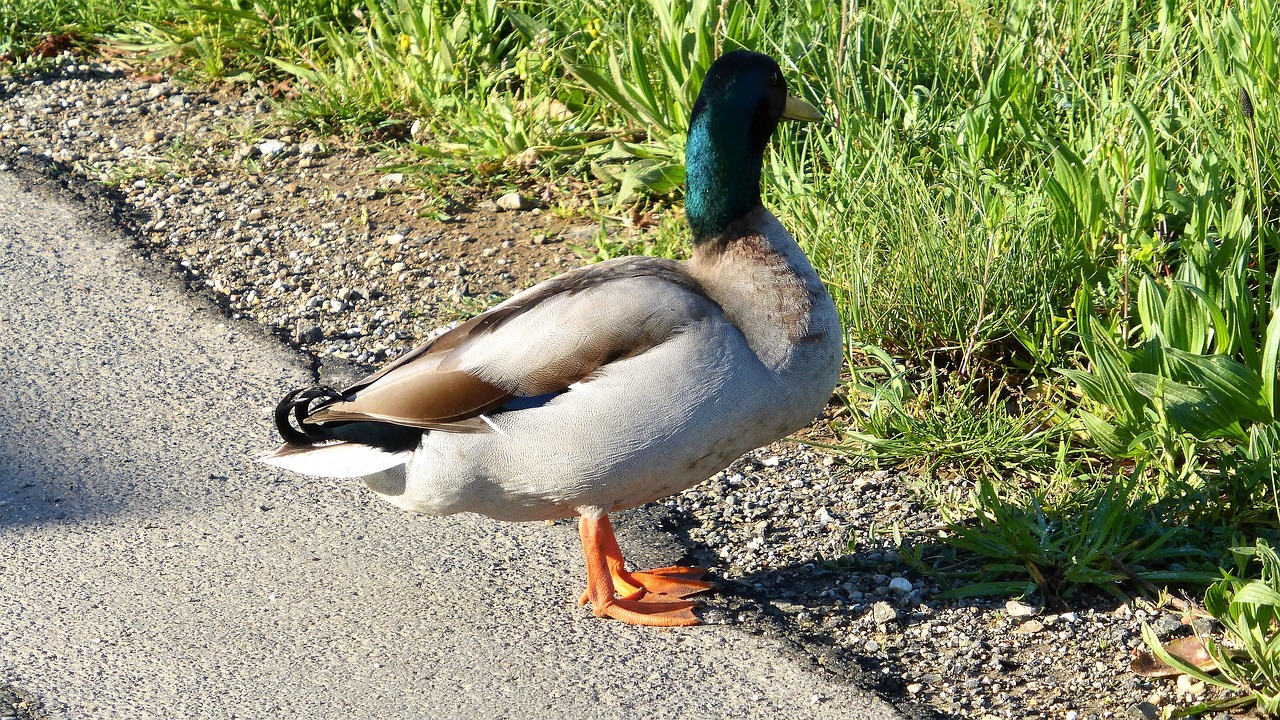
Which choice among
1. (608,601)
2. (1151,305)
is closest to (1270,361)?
(1151,305)

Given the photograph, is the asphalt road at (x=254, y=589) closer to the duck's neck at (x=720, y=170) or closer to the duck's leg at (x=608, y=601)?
the duck's leg at (x=608, y=601)

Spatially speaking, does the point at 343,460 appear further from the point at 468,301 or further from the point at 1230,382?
the point at 1230,382

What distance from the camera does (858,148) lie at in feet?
14.2

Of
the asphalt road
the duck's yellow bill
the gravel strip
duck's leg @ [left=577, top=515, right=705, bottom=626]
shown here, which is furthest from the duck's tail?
the duck's yellow bill

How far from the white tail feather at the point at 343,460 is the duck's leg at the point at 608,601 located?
460 millimetres

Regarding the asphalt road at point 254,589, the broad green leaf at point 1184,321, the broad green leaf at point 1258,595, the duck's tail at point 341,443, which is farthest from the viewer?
the broad green leaf at point 1184,321

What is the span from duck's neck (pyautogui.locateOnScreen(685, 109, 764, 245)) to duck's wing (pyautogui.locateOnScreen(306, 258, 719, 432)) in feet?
0.74

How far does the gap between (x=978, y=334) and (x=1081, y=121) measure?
79 cm

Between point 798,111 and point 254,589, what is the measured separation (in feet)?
5.86

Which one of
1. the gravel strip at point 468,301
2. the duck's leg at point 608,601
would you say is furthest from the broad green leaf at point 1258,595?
the duck's leg at point 608,601

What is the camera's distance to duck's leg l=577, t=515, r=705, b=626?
3045 mm

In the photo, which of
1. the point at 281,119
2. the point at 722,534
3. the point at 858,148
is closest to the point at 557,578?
the point at 722,534

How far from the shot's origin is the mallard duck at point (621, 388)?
2.86 m

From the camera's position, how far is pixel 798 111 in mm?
3400
